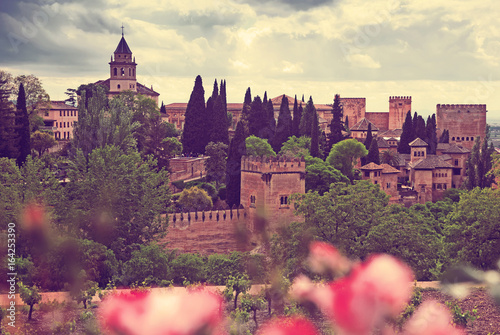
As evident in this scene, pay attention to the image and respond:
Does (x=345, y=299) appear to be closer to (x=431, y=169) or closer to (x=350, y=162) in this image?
(x=350, y=162)

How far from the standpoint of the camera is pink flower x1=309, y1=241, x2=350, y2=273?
70.4 ft

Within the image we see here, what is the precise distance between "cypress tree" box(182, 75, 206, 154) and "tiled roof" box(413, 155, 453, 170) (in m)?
18.5

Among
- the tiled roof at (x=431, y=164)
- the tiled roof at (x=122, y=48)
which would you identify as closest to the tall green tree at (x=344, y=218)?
the tiled roof at (x=431, y=164)

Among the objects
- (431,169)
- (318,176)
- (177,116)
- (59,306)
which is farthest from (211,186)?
(177,116)

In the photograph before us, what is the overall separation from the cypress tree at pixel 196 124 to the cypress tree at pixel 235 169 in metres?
9.45

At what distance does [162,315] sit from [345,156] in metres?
48.3

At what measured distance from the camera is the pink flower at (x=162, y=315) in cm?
268

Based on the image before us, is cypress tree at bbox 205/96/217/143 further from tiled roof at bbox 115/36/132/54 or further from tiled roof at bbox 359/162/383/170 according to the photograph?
tiled roof at bbox 115/36/132/54

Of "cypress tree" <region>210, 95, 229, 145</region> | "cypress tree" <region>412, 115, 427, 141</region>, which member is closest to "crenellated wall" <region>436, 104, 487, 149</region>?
"cypress tree" <region>412, 115, 427, 141</region>

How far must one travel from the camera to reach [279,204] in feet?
116

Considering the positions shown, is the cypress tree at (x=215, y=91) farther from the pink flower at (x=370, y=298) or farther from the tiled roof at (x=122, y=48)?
the pink flower at (x=370, y=298)

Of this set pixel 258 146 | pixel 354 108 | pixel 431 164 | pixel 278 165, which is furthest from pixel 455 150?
pixel 354 108

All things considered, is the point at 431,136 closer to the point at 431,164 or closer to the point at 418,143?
the point at 418,143

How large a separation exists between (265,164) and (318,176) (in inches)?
317
